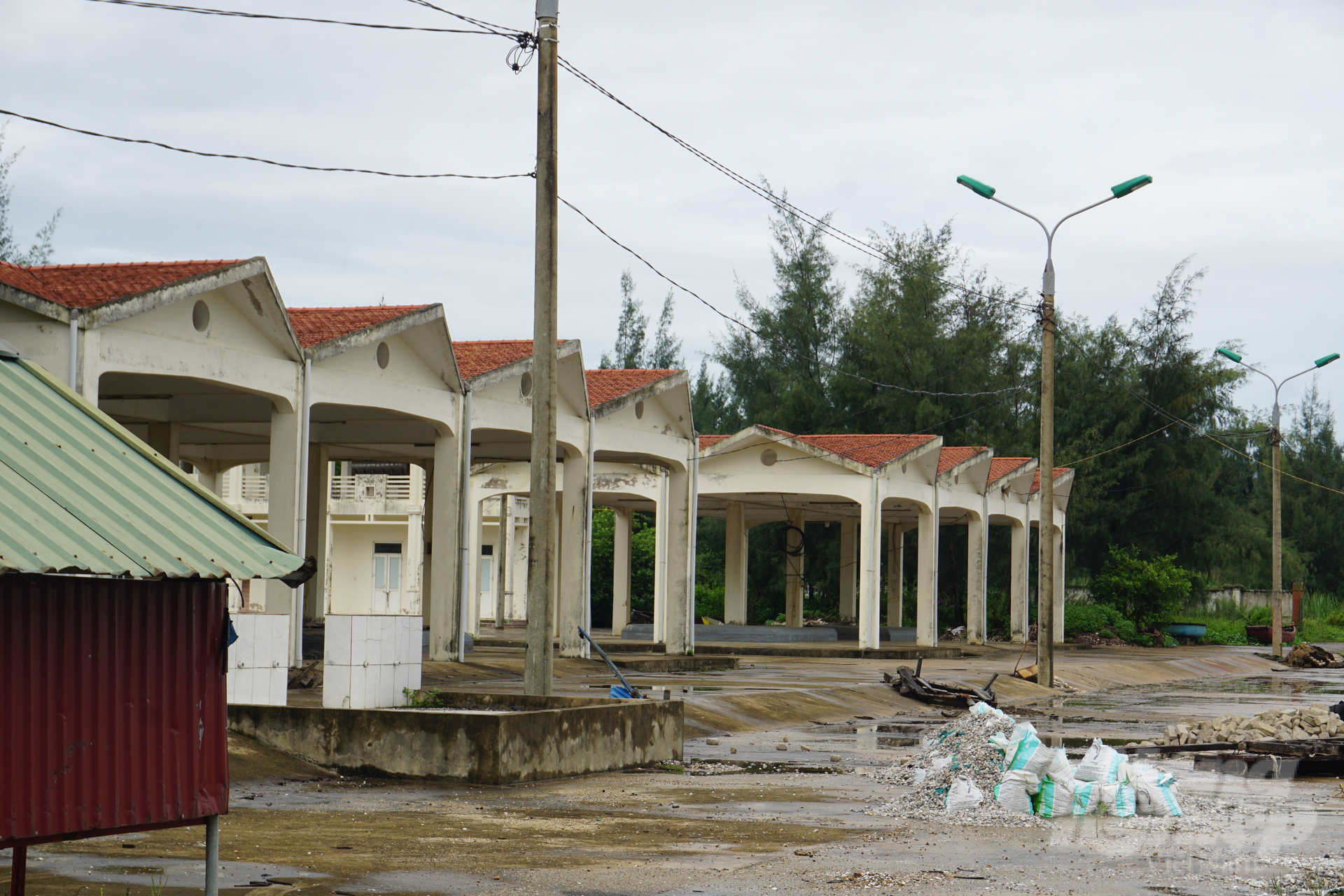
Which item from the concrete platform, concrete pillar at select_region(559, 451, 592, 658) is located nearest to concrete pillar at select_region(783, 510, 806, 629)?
the concrete platform

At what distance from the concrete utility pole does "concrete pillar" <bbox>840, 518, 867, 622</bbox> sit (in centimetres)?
3007

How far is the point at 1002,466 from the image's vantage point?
40594mm

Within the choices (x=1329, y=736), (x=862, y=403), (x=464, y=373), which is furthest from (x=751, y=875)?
(x=862, y=403)

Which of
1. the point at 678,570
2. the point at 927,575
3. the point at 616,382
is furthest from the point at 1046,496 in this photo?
the point at 927,575

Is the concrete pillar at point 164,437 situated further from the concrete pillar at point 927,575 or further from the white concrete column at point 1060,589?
the white concrete column at point 1060,589

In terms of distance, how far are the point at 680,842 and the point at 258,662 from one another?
5.48 meters

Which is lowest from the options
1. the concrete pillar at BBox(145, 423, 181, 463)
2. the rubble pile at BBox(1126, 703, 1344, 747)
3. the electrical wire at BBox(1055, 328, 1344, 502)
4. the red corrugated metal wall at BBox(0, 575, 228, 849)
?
the rubble pile at BBox(1126, 703, 1344, 747)

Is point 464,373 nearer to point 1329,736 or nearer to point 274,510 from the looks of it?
point 274,510

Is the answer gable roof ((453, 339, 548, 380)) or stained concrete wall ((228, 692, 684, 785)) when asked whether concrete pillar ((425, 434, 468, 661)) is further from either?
stained concrete wall ((228, 692, 684, 785))

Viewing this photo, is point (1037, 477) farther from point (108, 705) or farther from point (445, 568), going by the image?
point (108, 705)

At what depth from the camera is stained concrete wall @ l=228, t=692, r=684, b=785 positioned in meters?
11.4

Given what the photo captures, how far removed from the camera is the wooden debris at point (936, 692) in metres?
21.1

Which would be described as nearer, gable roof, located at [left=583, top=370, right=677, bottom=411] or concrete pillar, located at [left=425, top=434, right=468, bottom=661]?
concrete pillar, located at [left=425, top=434, right=468, bottom=661]

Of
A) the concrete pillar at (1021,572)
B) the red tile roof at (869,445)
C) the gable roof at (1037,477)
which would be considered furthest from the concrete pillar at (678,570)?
the concrete pillar at (1021,572)
